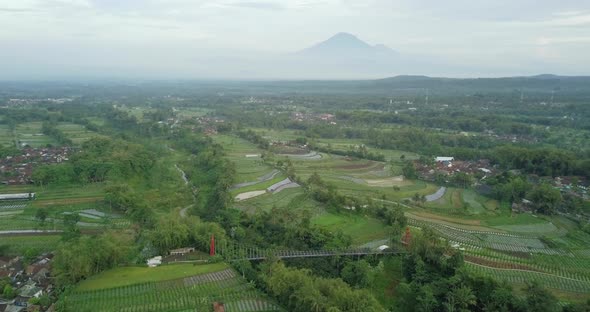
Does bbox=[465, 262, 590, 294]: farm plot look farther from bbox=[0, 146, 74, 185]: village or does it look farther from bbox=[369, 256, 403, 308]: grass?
bbox=[0, 146, 74, 185]: village

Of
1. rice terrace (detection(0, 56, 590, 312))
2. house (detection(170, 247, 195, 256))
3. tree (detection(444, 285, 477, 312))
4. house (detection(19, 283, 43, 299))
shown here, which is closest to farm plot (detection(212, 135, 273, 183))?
rice terrace (detection(0, 56, 590, 312))

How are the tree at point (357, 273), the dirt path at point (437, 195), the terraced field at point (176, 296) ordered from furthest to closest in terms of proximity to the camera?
the dirt path at point (437, 195), the tree at point (357, 273), the terraced field at point (176, 296)

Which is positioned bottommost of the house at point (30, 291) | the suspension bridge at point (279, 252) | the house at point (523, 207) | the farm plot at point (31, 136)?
the house at point (30, 291)

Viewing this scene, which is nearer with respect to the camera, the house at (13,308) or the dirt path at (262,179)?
the house at (13,308)

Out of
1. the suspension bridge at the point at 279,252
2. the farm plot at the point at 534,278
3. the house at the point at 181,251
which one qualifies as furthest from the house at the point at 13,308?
the farm plot at the point at 534,278

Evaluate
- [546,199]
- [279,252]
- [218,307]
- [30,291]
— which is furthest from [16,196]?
[546,199]

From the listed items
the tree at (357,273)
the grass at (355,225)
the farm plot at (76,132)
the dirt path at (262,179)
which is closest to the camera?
the tree at (357,273)

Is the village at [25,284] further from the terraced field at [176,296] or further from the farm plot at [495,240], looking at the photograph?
the farm plot at [495,240]

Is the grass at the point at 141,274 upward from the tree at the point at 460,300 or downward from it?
downward
